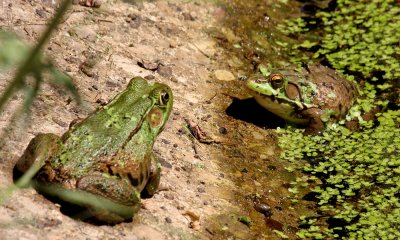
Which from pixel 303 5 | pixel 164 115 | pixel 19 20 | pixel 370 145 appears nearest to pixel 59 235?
pixel 164 115

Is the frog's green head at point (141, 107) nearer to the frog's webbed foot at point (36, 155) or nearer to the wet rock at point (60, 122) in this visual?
the frog's webbed foot at point (36, 155)

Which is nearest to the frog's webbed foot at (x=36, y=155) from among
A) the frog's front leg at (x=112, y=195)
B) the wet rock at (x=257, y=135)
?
the frog's front leg at (x=112, y=195)

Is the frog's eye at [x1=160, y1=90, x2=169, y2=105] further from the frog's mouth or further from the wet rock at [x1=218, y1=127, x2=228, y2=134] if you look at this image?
the frog's mouth

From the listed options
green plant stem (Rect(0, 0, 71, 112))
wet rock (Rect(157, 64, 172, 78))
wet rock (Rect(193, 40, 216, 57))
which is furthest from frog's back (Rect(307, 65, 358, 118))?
green plant stem (Rect(0, 0, 71, 112))

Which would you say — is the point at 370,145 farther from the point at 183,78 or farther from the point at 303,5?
the point at 303,5

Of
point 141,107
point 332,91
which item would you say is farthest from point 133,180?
point 332,91
